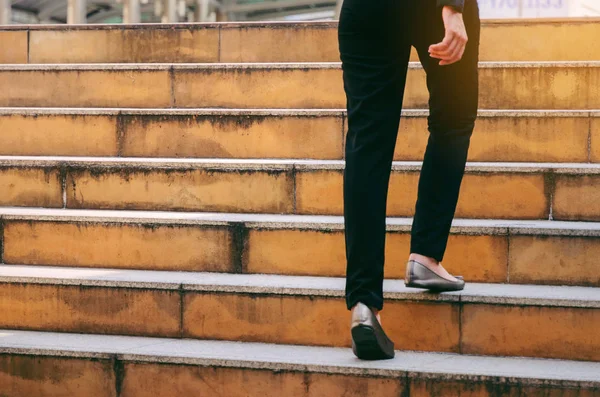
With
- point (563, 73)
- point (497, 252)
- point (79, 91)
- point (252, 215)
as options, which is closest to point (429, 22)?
point (497, 252)

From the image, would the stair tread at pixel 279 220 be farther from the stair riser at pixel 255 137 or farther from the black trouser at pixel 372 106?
the black trouser at pixel 372 106

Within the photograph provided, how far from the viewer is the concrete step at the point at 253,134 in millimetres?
3857

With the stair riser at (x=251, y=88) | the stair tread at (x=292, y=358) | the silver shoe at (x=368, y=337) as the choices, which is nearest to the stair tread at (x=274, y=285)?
the stair tread at (x=292, y=358)

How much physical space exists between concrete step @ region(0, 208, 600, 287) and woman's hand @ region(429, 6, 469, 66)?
0.96 metres

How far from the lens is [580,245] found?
3121 millimetres

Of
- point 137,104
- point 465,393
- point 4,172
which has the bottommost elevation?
point 465,393

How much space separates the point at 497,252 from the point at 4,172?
7.63ft

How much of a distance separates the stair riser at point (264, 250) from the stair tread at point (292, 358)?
1.40ft

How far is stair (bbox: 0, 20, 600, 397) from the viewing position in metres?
2.81

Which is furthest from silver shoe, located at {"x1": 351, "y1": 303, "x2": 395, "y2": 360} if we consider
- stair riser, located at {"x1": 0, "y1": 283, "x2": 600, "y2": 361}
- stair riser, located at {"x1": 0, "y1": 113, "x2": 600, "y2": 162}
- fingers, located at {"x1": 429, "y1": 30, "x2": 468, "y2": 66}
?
stair riser, located at {"x1": 0, "y1": 113, "x2": 600, "y2": 162}

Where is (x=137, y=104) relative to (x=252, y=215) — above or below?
above

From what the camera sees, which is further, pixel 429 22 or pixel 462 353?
pixel 462 353

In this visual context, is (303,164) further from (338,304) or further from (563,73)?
(563,73)

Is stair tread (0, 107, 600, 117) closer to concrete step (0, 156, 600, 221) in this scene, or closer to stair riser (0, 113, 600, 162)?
stair riser (0, 113, 600, 162)
